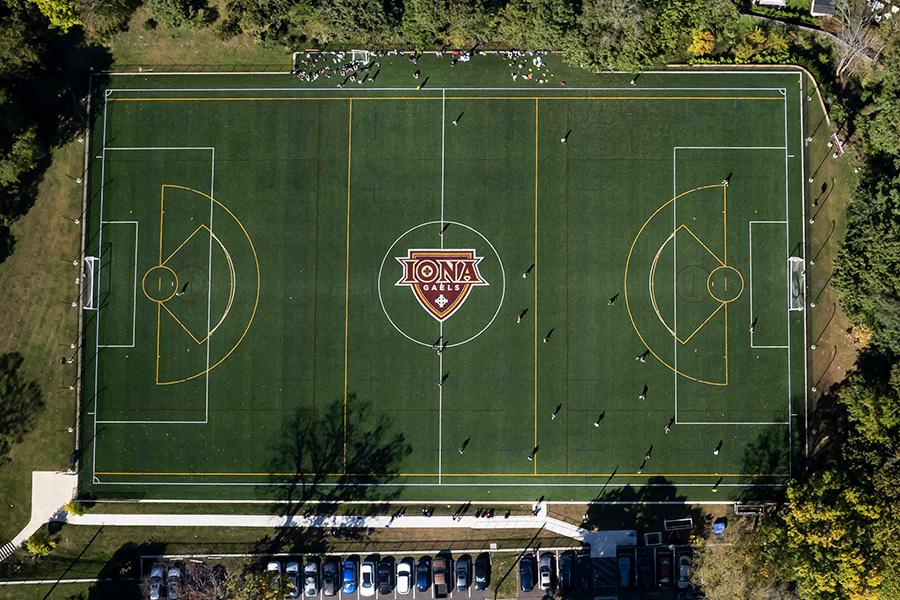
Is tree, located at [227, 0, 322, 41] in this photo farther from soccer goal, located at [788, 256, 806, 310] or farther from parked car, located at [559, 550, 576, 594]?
parked car, located at [559, 550, 576, 594]

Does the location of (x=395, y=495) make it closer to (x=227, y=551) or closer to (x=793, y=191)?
(x=227, y=551)

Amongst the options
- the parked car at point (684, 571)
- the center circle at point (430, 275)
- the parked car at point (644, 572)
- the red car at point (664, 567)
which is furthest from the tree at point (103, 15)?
the parked car at point (684, 571)

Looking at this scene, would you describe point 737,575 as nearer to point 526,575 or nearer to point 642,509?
point 642,509

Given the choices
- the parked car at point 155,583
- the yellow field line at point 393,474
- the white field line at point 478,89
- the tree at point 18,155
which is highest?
the white field line at point 478,89

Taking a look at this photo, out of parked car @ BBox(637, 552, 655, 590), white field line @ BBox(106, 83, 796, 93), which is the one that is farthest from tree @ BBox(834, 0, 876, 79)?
parked car @ BBox(637, 552, 655, 590)

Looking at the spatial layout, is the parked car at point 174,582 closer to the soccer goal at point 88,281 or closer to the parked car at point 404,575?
the parked car at point 404,575

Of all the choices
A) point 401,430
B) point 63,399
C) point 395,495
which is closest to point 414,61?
point 401,430
